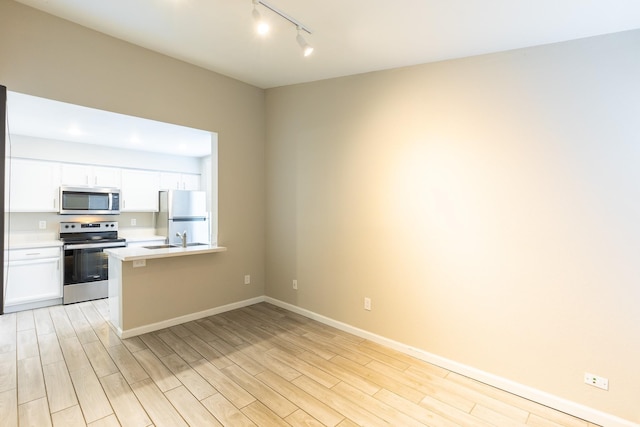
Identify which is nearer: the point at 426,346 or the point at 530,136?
the point at 530,136

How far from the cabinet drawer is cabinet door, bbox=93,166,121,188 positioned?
1.20m

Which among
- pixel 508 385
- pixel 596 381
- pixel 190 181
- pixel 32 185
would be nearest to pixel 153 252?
pixel 32 185

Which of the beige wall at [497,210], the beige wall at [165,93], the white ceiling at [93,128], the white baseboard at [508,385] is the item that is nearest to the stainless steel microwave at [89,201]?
the white ceiling at [93,128]

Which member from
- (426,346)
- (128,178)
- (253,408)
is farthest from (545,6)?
(128,178)

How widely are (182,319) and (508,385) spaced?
10.8ft

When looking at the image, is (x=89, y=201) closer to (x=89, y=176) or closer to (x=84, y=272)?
(x=89, y=176)

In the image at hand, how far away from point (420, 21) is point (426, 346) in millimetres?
2730

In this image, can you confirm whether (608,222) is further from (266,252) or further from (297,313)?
(266,252)

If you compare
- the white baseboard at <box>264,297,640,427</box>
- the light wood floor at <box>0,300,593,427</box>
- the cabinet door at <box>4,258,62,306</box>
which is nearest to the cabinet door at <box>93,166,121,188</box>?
the cabinet door at <box>4,258,62,306</box>

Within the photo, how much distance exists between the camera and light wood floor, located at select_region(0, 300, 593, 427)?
6.55 ft

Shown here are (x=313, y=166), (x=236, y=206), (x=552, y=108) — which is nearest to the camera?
(x=552, y=108)

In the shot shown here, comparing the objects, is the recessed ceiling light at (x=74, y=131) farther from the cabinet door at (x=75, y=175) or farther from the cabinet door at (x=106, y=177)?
the cabinet door at (x=106, y=177)

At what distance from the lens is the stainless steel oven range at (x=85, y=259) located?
13.9 feet

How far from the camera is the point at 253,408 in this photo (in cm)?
208
